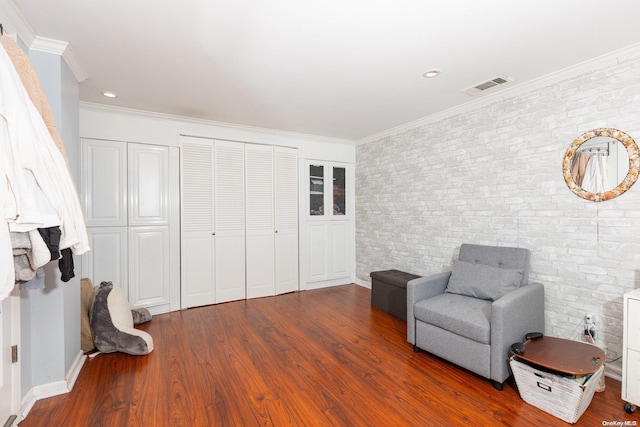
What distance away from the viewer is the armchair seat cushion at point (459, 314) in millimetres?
2176

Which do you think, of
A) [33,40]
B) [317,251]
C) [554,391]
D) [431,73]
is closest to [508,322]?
[554,391]

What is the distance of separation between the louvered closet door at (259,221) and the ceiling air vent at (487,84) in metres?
2.64

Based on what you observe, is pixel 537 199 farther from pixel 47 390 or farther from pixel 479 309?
pixel 47 390

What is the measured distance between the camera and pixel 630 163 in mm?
2168

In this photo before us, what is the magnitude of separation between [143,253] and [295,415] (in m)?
2.70

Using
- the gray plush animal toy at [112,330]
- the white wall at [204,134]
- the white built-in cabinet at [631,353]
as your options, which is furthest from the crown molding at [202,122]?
the white built-in cabinet at [631,353]

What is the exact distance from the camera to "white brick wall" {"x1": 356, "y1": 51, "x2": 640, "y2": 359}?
222cm

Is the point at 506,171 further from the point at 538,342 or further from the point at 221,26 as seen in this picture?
the point at 221,26

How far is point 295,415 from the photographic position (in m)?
1.85

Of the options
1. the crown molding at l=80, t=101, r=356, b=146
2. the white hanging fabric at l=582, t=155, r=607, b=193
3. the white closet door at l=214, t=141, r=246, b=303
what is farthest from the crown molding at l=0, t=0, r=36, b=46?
the white hanging fabric at l=582, t=155, r=607, b=193

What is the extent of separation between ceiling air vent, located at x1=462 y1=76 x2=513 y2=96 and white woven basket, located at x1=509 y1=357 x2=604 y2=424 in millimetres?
2292

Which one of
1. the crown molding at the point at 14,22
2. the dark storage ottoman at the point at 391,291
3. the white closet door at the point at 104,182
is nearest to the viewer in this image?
the crown molding at the point at 14,22

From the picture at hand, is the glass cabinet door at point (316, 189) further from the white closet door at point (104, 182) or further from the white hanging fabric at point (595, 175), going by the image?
the white hanging fabric at point (595, 175)

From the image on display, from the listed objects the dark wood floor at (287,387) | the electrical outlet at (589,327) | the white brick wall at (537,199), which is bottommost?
the dark wood floor at (287,387)
